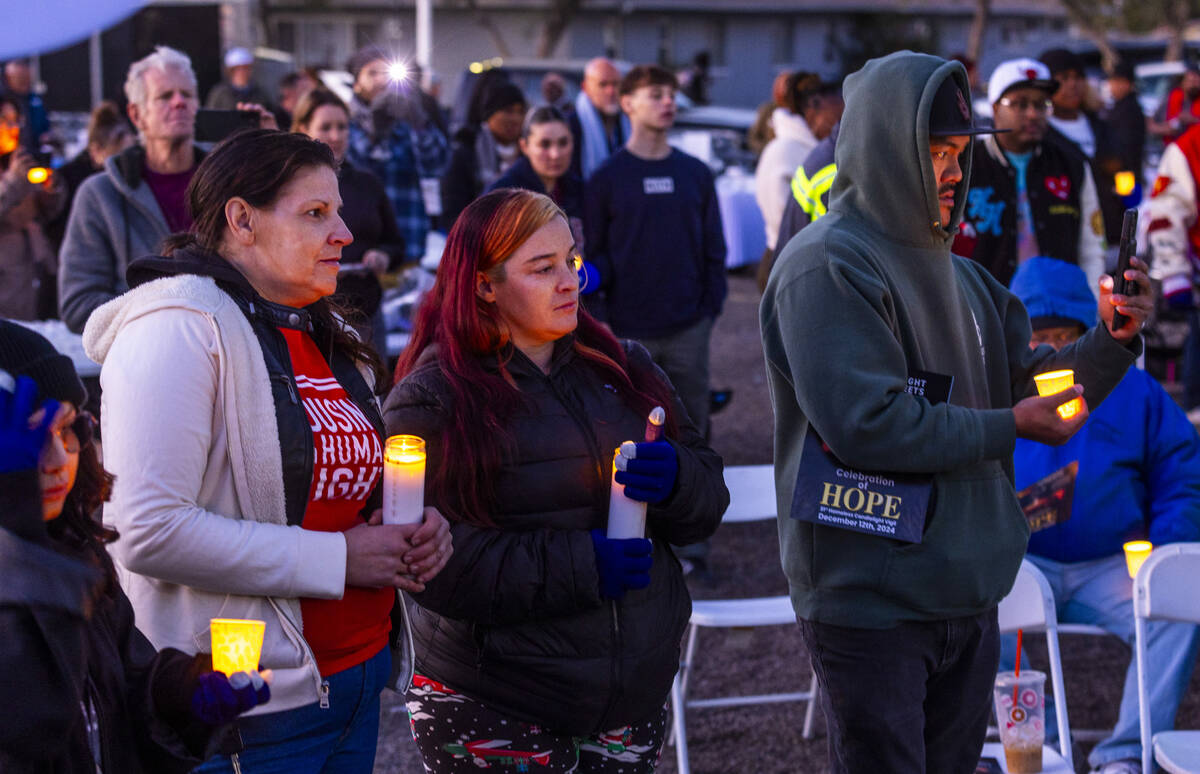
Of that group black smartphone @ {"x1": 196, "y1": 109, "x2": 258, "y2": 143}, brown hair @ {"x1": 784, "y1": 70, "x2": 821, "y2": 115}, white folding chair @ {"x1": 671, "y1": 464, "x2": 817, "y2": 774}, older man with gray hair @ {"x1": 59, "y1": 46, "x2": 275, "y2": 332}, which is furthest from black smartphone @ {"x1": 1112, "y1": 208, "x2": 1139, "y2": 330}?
brown hair @ {"x1": 784, "y1": 70, "x2": 821, "y2": 115}

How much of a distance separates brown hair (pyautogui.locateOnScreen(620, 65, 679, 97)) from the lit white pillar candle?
4148 mm

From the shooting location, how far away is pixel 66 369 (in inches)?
72.7

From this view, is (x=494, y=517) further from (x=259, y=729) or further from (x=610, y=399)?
(x=259, y=729)

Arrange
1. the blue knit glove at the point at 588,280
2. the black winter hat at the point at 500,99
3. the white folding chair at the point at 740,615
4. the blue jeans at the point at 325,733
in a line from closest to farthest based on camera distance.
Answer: the blue jeans at the point at 325,733, the blue knit glove at the point at 588,280, the white folding chair at the point at 740,615, the black winter hat at the point at 500,99

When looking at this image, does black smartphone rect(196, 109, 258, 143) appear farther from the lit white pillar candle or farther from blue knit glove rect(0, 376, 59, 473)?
blue knit glove rect(0, 376, 59, 473)

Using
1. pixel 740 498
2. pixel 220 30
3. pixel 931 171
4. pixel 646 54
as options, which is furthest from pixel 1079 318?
pixel 646 54

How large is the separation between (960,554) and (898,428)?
33 cm

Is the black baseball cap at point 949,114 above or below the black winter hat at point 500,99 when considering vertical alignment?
below

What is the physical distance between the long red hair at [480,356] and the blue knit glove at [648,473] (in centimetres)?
23

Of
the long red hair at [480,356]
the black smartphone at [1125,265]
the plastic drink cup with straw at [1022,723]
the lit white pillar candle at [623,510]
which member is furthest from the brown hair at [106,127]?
the black smartphone at [1125,265]

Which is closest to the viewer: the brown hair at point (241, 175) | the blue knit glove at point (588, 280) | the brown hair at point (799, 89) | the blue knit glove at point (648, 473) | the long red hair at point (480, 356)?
the brown hair at point (241, 175)

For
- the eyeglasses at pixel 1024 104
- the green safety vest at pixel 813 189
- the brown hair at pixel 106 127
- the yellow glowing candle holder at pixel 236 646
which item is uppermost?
the eyeglasses at pixel 1024 104

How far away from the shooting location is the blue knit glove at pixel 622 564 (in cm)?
261

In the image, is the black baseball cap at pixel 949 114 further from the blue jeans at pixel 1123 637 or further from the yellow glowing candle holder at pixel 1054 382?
the blue jeans at pixel 1123 637
